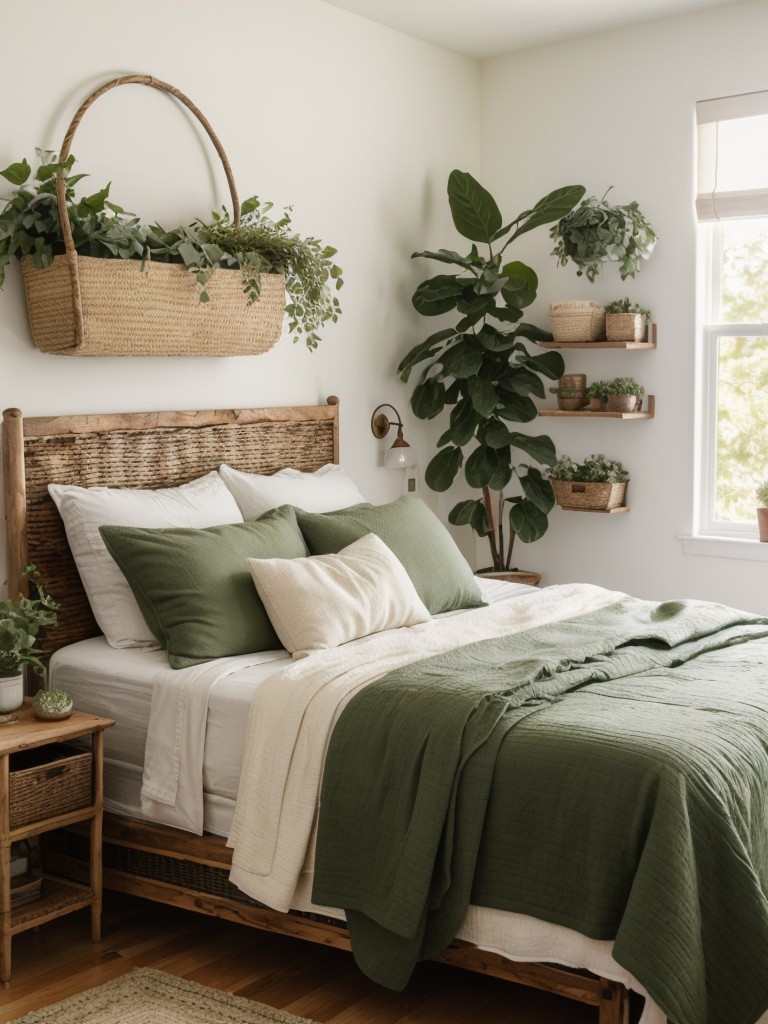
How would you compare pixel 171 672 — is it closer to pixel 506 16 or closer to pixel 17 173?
pixel 17 173

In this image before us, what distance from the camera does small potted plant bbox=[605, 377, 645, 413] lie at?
178 inches

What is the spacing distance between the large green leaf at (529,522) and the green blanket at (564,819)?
197 cm

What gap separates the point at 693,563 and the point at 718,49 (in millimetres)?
1981

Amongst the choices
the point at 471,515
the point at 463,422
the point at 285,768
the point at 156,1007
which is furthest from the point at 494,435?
the point at 156,1007

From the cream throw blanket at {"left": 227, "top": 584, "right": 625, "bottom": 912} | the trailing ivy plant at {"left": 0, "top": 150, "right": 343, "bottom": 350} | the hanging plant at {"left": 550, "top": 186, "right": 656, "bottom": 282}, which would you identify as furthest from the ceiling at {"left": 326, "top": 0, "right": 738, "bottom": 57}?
the cream throw blanket at {"left": 227, "top": 584, "right": 625, "bottom": 912}

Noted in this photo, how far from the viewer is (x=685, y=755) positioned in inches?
86.7

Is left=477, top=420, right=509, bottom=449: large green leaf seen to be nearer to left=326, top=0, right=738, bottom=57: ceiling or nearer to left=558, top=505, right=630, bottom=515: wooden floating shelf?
left=558, top=505, right=630, bottom=515: wooden floating shelf

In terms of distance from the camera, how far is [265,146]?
3992 mm

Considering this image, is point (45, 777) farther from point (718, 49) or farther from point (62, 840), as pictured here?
point (718, 49)

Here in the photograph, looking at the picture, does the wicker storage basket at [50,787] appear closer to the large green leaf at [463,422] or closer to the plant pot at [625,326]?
the large green leaf at [463,422]

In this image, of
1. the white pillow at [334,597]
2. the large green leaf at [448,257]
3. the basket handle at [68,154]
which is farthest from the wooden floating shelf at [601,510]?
the basket handle at [68,154]

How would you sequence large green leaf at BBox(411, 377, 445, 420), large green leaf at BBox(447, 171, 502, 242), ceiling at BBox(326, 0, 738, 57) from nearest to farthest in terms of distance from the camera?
1. ceiling at BBox(326, 0, 738, 57)
2. large green leaf at BBox(447, 171, 502, 242)
3. large green leaf at BBox(411, 377, 445, 420)

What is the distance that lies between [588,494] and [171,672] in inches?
89.2

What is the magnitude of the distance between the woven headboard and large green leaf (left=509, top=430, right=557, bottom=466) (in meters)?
1.08
